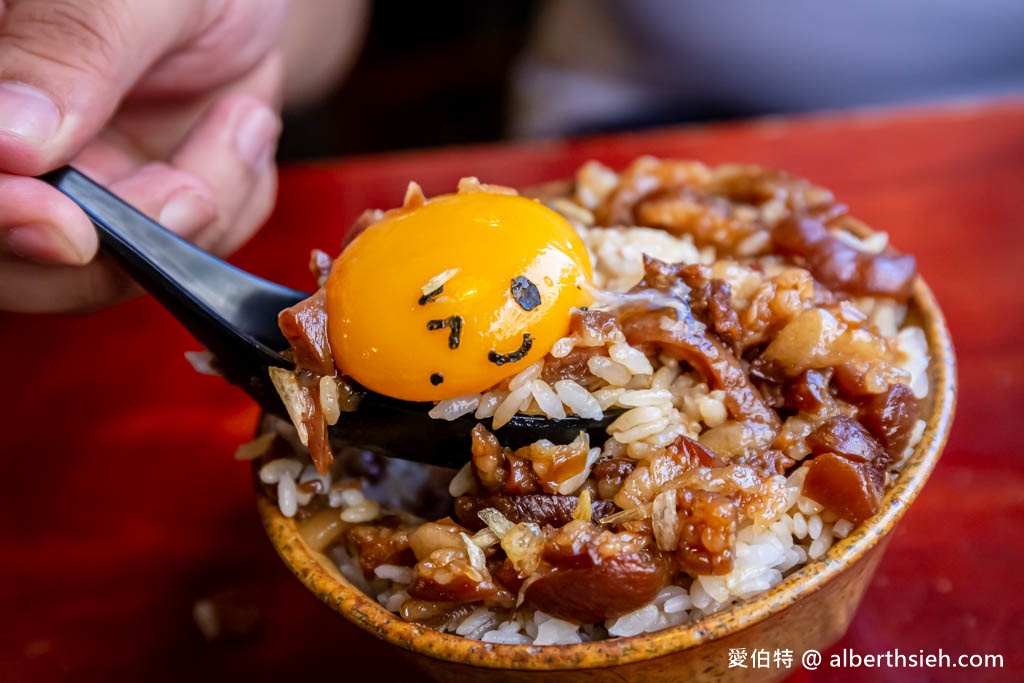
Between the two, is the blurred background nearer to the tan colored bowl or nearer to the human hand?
the human hand

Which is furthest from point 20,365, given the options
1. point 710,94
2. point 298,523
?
point 710,94

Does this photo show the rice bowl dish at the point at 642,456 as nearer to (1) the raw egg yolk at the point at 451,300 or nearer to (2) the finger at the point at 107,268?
(1) the raw egg yolk at the point at 451,300

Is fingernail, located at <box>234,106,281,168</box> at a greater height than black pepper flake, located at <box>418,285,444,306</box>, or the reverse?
black pepper flake, located at <box>418,285,444,306</box>

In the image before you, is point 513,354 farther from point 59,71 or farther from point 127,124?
point 127,124

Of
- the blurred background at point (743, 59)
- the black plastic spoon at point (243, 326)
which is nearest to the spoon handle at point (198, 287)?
the black plastic spoon at point (243, 326)

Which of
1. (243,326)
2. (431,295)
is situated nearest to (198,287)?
(243,326)

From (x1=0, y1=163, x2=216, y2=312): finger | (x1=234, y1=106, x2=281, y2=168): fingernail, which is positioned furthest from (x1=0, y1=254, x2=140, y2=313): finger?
(x1=234, y1=106, x2=281, y2=168): fingernail
